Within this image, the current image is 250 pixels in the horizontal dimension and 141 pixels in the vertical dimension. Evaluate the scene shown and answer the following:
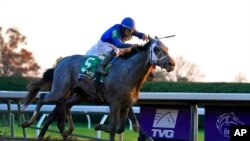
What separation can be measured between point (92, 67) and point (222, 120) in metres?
1.69

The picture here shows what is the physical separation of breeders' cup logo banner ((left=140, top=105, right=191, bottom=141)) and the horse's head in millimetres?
1520

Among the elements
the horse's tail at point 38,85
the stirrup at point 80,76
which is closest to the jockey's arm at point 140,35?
the stirrup at point 80,76

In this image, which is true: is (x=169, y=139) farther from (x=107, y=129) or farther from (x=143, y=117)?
(x=107, y=129)

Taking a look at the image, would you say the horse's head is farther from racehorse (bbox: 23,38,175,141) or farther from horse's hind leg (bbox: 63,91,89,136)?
horse's hind leg (bbox: 63,91,89,136)

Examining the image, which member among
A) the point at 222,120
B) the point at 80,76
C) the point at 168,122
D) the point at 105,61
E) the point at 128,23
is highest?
the point at 128,23

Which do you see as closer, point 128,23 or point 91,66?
point 128,23

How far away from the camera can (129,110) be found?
7539 millimetres

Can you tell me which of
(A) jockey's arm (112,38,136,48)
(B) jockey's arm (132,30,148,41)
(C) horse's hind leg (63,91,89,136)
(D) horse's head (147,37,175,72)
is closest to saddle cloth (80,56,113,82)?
(A) jockey's arm (112,38,136,48)

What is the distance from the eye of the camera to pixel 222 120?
7520 millimetres

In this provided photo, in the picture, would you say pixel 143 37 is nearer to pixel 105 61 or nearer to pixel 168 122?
pixel 105 61

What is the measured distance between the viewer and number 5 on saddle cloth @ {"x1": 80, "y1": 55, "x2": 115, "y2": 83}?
7.33 meters

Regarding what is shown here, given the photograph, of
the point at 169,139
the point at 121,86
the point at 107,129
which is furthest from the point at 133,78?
the point at 169,139

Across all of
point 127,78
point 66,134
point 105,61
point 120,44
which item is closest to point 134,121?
point 127,78

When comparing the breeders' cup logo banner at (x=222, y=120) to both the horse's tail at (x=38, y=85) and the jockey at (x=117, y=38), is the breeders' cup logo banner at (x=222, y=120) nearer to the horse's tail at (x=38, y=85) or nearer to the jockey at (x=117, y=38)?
the jockey at (x=117, y=38)
